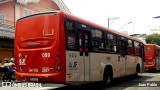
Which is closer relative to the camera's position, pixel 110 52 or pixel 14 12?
pixel 110 52

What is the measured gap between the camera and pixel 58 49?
9.93m

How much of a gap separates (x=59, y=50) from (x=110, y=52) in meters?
4.90

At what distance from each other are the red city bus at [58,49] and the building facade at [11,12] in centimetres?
1089

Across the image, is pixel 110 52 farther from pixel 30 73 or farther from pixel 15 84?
pixel 15 84

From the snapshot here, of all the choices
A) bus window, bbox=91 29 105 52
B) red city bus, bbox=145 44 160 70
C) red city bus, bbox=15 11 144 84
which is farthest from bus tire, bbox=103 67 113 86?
red city bus, bbox=145 44 160 70

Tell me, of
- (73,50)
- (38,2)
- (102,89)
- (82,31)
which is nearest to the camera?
(73,50)

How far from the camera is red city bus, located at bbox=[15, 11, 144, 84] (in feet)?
32.8

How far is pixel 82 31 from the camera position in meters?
11.5

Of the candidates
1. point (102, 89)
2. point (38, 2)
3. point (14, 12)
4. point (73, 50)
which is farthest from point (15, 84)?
point (38, 2)

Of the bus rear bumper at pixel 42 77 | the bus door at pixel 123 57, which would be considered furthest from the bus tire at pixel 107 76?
the bus rear bumper at pixel 42 77

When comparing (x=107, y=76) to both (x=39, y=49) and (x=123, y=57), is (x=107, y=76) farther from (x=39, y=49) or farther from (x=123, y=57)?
(x=39, y=49)

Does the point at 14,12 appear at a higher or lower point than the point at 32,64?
higher

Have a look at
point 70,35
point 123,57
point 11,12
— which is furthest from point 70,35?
point 11,12

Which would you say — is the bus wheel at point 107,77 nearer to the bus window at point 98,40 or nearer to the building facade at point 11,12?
the bus window at point 98,40
